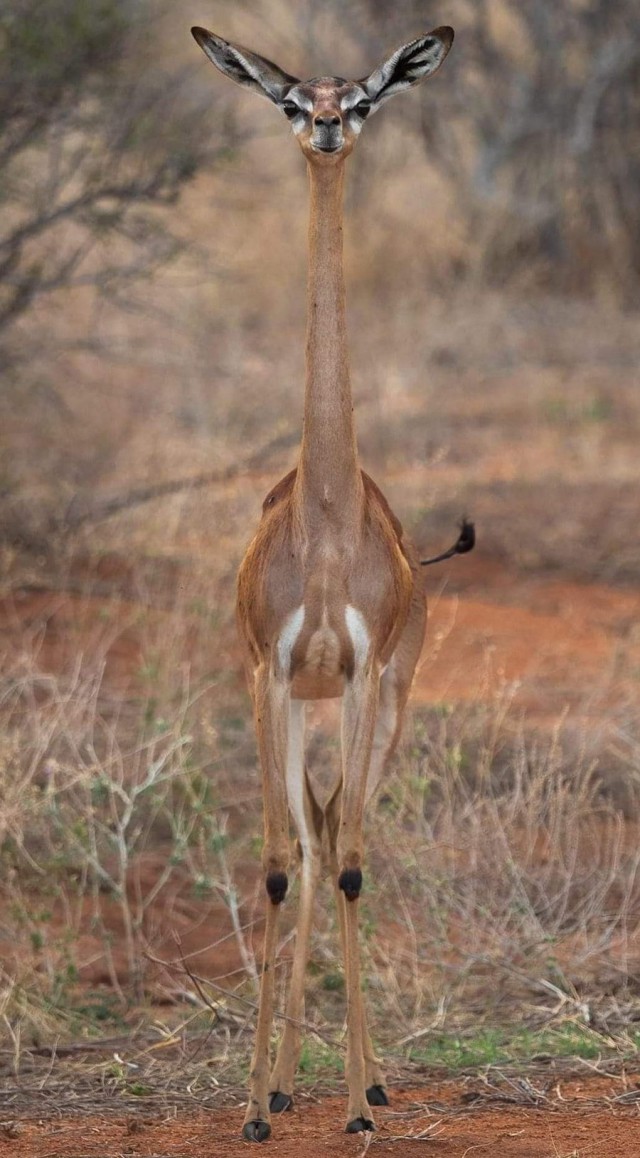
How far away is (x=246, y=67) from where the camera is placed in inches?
175

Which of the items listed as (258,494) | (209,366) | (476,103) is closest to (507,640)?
(258,494)

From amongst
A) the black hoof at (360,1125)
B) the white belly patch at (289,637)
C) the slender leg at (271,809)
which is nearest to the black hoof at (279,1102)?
the slender leg at (271,809)

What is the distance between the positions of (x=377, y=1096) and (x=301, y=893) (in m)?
0.63

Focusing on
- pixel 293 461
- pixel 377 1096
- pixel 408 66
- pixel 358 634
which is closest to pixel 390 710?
pixel 358 634

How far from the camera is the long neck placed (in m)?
4.25

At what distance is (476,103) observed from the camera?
51.2 feet

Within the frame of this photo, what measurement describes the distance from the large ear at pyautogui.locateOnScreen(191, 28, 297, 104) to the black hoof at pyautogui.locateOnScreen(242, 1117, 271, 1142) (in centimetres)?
249

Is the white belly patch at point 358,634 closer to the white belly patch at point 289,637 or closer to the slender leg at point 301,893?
the white belly patch at point 289,637

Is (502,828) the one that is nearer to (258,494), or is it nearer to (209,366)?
(258,494)

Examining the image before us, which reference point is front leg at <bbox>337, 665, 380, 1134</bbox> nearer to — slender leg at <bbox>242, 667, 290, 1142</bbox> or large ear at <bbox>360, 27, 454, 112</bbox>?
slender leg at <bbox>242, 667, 290, 1142</bbox>

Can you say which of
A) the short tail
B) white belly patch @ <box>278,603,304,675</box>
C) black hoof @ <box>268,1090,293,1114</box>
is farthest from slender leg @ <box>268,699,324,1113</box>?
the short tail

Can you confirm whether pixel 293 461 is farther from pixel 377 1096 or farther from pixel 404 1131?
pixel 404 1131

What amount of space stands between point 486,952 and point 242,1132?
160 centimetres

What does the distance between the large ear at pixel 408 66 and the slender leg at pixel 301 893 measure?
1.61 metres
